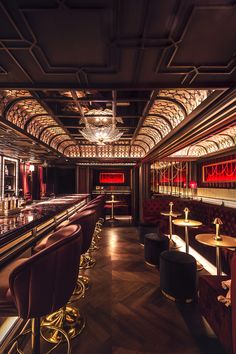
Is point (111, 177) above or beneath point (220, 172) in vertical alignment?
beneath

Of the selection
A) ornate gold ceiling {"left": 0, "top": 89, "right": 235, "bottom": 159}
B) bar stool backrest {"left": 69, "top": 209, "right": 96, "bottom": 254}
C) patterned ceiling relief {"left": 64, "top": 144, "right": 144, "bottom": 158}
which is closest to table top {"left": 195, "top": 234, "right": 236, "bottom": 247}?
bar stool backrest {"left": 69, "top": 209, "right": 96, "bottom": 254}

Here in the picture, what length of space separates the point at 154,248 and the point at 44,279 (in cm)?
315

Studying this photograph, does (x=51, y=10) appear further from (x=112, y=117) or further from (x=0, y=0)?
(x=112, y=117)

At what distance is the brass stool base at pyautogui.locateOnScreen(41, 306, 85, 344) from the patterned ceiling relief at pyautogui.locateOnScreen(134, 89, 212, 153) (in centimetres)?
315

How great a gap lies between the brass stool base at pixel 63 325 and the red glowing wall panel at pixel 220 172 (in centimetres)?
646

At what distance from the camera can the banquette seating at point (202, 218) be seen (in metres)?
4.15

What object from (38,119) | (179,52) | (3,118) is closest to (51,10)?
(179,52)

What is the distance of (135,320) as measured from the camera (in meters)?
2.48

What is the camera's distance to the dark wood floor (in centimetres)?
207

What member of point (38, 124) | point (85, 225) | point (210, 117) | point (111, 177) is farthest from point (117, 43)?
point (111, 177)

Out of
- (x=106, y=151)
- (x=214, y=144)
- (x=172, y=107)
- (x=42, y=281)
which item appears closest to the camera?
(x=42, y=281)

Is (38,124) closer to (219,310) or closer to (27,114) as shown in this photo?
(27,114)

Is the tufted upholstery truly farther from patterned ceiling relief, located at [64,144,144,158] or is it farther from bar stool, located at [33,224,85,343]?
patterned ceiling relief, located at [64,144,144,158]

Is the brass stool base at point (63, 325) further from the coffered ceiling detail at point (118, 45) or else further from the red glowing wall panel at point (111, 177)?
the red glowing wall panel at point (111, 177)
